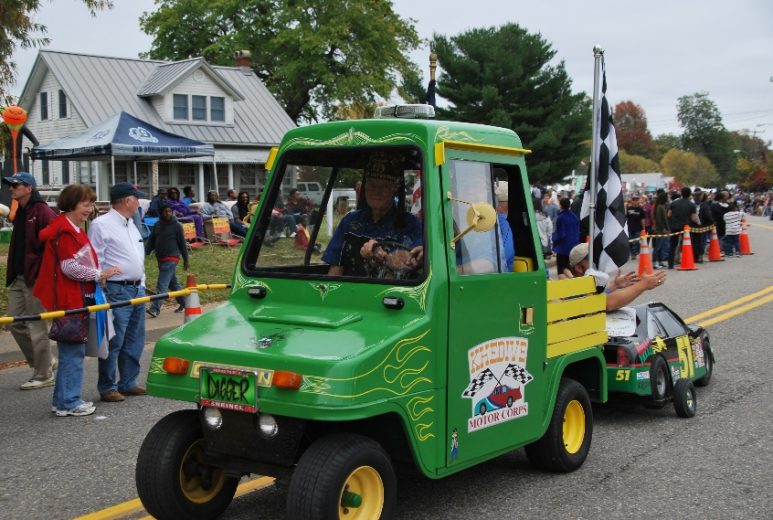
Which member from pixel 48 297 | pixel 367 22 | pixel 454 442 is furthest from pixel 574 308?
pixel 367 22

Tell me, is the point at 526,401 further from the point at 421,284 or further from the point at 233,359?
the point at 233,359

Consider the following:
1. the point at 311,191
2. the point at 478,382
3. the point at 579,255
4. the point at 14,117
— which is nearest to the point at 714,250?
the point at 579,255

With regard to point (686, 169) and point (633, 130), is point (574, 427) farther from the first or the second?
point (633, 130)

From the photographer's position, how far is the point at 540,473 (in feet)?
18.7

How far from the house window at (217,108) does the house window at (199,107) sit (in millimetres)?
282

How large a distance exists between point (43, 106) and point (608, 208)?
36505 millimetres

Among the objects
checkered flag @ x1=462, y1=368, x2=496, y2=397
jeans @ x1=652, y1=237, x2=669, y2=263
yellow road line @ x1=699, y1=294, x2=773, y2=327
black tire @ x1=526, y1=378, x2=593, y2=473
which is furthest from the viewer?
jeans @ x1=652, y1=237, x2=669, y2=263

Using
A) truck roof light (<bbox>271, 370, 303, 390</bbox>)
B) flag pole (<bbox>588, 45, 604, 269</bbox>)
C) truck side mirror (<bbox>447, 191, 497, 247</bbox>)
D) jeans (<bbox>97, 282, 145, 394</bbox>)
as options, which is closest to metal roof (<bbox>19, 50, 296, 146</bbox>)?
jeans (<bbox>97, 282, 145, 394</bbox>)

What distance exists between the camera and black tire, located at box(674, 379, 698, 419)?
23.6 feet

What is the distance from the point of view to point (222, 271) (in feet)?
57.6

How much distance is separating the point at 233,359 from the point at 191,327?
58cm

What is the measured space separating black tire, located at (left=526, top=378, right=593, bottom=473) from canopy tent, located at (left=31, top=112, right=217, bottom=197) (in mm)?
17102

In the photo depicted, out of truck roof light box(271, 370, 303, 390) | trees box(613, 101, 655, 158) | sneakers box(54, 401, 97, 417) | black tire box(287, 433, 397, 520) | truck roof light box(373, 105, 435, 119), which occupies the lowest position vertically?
sneakers box(54, 401, 97, 417)

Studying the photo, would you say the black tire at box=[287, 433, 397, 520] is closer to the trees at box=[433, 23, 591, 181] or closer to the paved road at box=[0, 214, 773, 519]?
the paved road at box=[0, 214, 773, 519]
